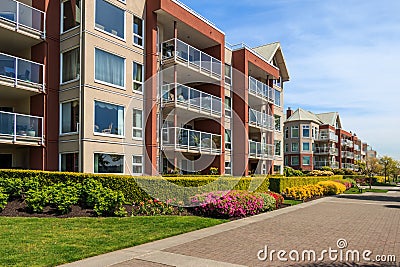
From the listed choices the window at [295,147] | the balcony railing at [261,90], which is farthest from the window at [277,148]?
the window at [295,147]

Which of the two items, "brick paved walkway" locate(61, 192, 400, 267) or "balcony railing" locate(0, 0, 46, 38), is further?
"balcony railing" locate(0, 0, 46, 38)

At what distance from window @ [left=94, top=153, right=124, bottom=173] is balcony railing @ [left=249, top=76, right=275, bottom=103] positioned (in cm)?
1668

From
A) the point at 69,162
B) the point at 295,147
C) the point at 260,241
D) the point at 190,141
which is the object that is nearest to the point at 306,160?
the point at 295,147

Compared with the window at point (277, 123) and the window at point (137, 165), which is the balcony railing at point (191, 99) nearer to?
the window at point (137, 165)

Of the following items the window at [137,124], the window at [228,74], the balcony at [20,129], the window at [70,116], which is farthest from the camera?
the window at [228,74]

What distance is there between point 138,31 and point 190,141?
25.0 feet

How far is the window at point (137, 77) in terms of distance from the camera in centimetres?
2114

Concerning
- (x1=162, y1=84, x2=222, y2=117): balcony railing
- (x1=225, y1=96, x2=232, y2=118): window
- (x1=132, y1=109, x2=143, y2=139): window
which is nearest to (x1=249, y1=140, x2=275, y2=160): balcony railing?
(x1=225, y1=96, x2=232, y2=118): window

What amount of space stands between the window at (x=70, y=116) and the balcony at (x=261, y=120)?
57.5ft

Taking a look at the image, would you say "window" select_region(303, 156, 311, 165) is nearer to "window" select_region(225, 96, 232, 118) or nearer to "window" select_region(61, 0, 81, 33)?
"window" select_region(225, 96, 232, 118)

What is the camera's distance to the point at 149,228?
1123 centimetres

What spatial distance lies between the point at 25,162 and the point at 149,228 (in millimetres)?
11411

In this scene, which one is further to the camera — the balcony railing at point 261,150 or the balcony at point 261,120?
the balcony at point 261,120

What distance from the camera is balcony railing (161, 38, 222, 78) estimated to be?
23172mm
